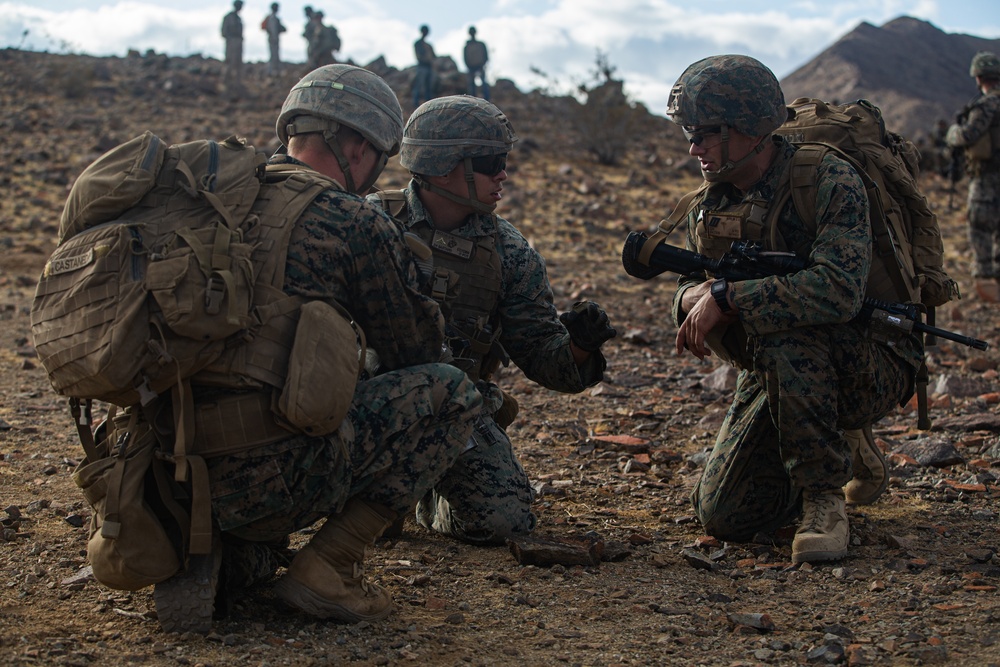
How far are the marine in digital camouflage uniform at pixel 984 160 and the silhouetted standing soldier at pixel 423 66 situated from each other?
12056mm

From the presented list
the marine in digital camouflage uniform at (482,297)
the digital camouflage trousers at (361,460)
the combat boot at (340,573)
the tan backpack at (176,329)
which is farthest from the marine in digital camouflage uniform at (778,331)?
the tan backpack at (176,329)

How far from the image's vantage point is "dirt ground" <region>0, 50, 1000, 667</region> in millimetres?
2885

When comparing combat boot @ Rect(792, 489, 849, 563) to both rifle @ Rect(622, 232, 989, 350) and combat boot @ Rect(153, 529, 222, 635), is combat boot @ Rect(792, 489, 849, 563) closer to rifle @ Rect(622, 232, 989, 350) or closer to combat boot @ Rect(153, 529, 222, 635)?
rifle @ Rect(622, 232, 989, 350)

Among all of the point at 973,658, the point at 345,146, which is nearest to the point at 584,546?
the point at 973,658

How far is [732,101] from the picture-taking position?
3754 mm

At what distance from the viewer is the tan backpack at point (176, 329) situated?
262 cm

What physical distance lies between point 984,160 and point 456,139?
26.0ft

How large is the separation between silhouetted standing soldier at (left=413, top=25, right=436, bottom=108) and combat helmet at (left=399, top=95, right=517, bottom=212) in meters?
16.8

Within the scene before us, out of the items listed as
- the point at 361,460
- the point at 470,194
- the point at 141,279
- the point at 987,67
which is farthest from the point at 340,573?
Answer: the point at 987,67

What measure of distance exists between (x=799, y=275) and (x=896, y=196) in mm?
677

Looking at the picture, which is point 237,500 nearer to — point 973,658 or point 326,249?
point 326,249

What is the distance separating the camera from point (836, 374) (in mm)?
3748

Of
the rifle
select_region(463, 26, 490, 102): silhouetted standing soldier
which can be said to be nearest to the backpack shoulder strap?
the rifle

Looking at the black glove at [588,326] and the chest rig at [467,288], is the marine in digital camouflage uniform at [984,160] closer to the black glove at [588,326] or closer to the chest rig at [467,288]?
the black glove at [588,326]
